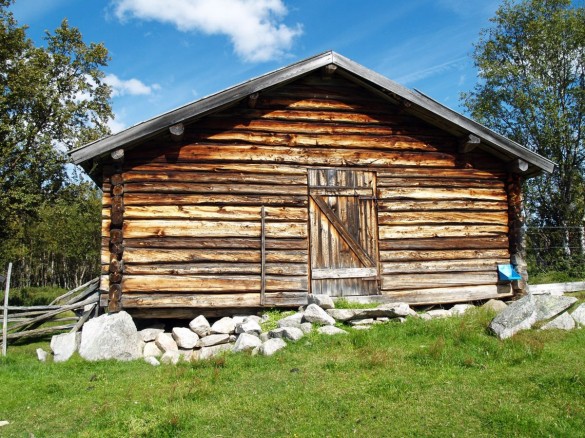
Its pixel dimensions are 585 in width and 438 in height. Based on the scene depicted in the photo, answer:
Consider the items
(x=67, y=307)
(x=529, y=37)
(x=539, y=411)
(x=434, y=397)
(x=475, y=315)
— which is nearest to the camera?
(x=539, y=411)

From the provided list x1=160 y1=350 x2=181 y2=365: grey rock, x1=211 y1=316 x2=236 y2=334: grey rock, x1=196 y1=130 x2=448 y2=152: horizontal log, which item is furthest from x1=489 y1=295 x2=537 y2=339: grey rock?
x1=160 y1=350 x2=181 y2=365: grey rock

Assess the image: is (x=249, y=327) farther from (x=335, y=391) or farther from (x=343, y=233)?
(x=335, y=391)

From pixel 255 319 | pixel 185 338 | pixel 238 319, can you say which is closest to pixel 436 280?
pixel 255 319

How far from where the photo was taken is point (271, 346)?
26.5 feet

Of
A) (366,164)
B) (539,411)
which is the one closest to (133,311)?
(366,164)

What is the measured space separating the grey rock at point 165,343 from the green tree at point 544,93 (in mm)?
21925

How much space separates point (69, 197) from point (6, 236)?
398 cm

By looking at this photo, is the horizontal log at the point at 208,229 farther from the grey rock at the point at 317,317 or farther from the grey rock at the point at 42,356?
the grey rock at the point at 42,356

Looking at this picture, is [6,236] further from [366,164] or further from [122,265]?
[366,164]

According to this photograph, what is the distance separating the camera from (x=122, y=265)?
32.9 ft

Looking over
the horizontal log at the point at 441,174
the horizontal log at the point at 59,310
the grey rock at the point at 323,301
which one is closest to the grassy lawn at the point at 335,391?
the grey rock at the point at 323,301

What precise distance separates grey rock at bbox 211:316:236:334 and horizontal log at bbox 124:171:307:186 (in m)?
2.96

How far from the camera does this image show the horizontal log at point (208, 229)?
10211 millimetres

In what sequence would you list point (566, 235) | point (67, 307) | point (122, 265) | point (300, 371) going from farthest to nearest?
point (566, 235)
point (67, 307)
point (122, 265)
point (300, 371)
